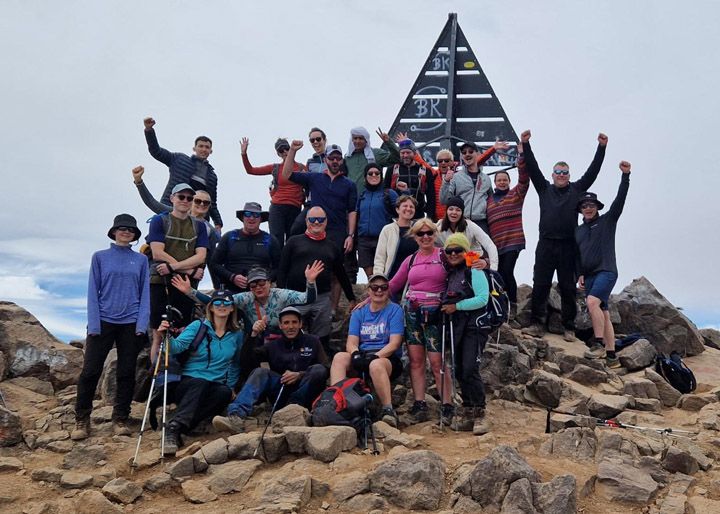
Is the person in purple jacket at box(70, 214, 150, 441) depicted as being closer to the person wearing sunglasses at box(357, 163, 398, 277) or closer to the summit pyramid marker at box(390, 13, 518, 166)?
Answer: the person wearing sunglasses at box(357, 163, 398, 277)

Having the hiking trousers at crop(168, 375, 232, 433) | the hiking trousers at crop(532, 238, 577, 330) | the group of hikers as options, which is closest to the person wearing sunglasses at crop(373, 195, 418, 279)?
the group of hikers

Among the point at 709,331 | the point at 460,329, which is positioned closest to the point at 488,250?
the point at 460,329

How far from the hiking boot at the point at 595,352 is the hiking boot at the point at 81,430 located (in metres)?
8.31

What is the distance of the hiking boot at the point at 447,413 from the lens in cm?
864

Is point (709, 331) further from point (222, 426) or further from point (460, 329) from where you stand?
point (222, 426)

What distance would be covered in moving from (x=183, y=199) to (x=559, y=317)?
8045 millimetres

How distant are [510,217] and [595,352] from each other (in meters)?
2.98

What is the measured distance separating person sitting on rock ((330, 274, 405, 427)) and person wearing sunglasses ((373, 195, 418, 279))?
1.03 meters

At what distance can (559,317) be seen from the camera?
43.9 ft

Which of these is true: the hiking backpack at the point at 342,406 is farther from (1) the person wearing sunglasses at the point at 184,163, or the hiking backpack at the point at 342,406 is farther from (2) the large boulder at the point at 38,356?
(2) the large boulder at the point at 38,356

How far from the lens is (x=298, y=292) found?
9.41 m

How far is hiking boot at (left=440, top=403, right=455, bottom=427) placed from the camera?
8.64 meters

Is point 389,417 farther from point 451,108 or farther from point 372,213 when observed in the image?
point 451,108

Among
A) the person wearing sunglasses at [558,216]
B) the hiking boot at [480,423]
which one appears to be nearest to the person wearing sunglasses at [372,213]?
the person wearing sunglasses at [558,216]
